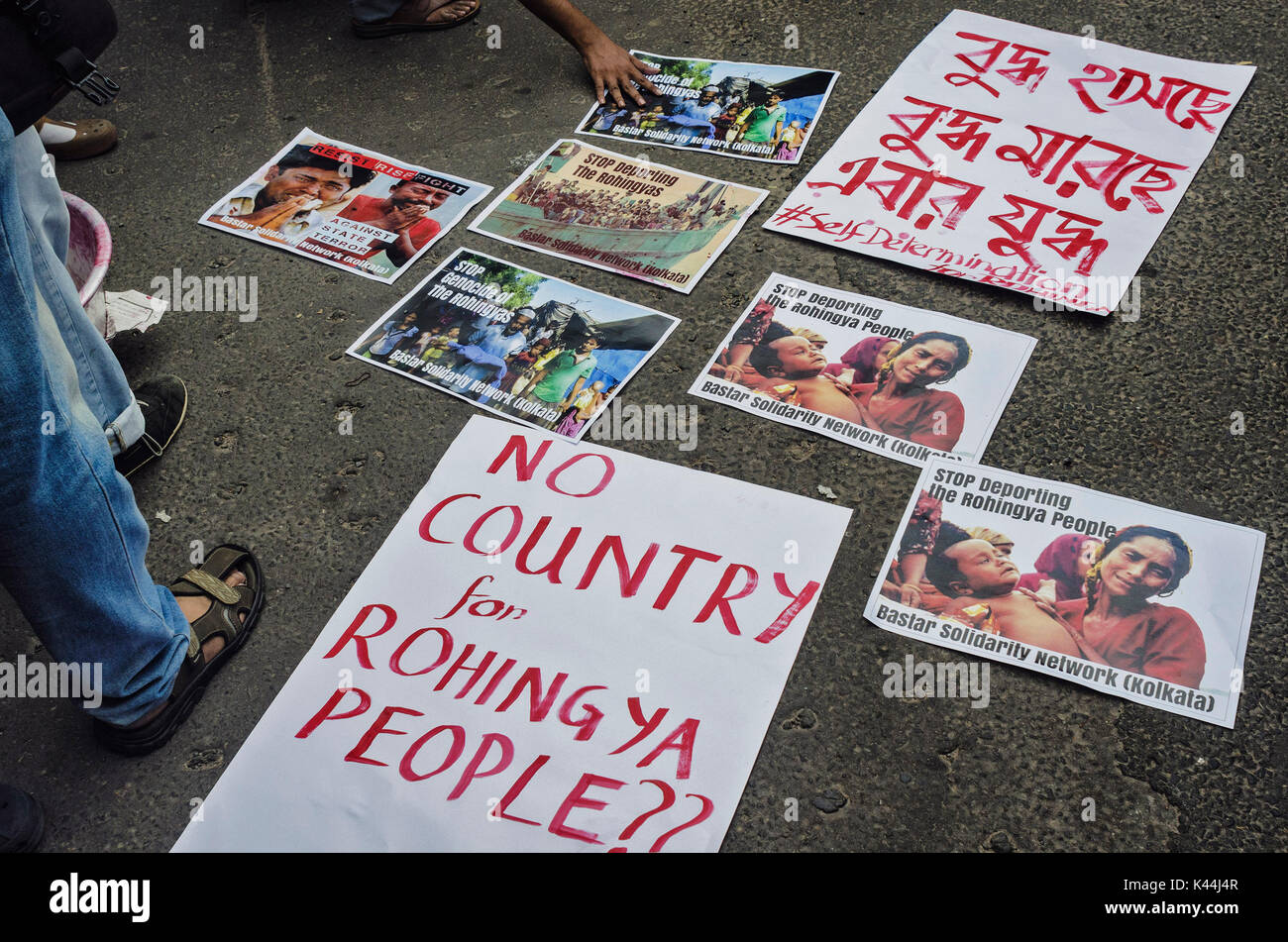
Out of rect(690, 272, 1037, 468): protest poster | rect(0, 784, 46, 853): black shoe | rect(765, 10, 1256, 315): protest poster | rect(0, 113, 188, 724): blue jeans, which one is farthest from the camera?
rect(765, 10, 1256, 315): protest poster

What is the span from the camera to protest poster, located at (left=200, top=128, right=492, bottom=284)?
1.46 m

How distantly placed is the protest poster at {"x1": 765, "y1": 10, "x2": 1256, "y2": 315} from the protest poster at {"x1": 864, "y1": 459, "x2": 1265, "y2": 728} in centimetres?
34

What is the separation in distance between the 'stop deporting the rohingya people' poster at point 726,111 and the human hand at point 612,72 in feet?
0.04

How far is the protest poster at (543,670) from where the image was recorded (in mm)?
914

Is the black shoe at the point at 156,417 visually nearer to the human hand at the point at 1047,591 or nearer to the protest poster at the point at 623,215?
the protest poster at the point at 623,215

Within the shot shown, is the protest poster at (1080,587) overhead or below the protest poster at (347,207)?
below

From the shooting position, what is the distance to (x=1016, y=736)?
0.93 metres

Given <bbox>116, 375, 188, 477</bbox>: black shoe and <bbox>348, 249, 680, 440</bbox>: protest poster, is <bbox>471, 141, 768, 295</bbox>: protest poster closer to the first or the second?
<bbox>348, 249, 680, 440</bbox>: protest poster

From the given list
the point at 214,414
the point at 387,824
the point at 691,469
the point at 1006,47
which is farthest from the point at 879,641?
the point at 1006,47

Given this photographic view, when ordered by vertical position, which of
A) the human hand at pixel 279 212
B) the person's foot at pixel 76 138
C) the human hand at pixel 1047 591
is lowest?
the human hand at pixel 1047 591

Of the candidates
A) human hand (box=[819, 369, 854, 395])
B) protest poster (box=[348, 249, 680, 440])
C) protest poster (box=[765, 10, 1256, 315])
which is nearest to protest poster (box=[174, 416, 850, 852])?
protest poster (box=[348, 249, 680, 440])

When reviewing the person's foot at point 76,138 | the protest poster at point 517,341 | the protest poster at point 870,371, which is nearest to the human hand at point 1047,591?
the protest poster at point 870,371

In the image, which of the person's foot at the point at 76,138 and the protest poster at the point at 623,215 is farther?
the person's foot at the point at 76,138

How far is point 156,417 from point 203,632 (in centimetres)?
35
